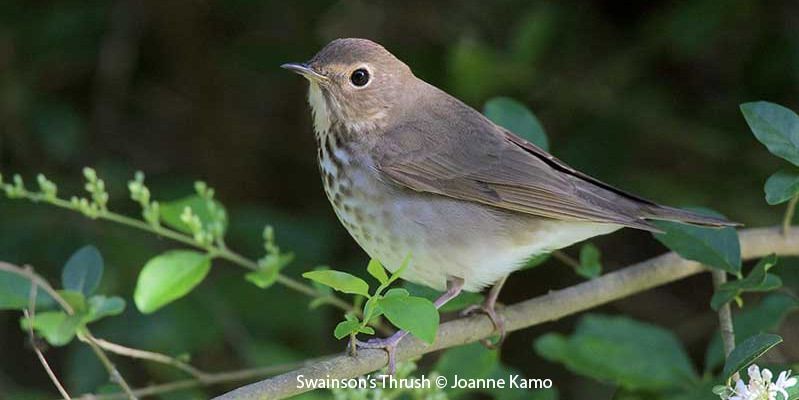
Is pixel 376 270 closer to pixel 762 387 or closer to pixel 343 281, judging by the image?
pixel 343 281

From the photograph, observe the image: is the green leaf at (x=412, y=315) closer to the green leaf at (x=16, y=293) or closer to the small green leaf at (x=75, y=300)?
the small green leaf at (x=75, y=300)

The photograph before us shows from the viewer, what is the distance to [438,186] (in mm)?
3484

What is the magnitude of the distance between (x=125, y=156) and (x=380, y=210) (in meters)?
2.68

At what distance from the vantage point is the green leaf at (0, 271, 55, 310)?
3059mm

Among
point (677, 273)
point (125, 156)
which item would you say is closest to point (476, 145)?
point (677, 273)

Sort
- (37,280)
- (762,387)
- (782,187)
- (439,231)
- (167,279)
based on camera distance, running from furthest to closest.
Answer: (439,231) → (167,279) → (37,280) → (782,187) → (762,387)

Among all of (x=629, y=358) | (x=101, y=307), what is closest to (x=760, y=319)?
(x=629, y=358)

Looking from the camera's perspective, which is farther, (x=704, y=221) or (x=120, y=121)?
(x=120, y=121)

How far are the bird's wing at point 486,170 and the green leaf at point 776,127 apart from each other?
51 centimetres

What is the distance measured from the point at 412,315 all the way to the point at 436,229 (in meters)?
0.93

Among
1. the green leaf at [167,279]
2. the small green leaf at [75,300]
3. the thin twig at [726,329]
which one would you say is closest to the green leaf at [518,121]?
the thin twig at [726,329]

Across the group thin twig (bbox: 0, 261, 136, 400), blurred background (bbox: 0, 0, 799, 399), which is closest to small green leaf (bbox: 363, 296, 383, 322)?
thin twig (bbox: 0, 261, 136, 400)

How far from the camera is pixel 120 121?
569 centimetres

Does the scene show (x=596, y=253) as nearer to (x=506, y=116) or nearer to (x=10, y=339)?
(x=506, y=116)
